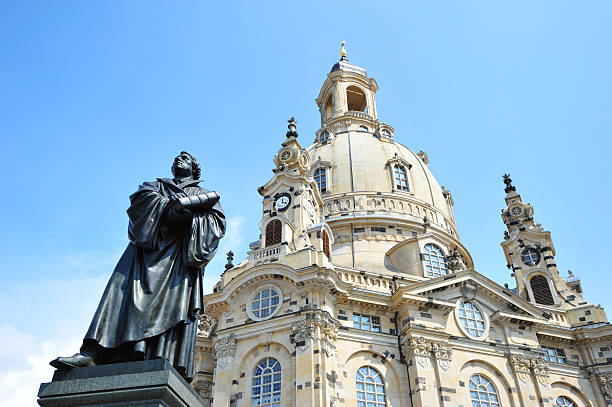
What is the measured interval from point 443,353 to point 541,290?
15.2 m

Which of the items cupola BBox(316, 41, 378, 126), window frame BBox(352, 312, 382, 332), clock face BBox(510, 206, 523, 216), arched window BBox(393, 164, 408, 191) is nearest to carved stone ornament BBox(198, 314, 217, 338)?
window frame BBox(352, 312, 382, 332)

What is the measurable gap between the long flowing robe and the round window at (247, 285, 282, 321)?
846 inches

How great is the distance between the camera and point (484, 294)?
3138 centimetres

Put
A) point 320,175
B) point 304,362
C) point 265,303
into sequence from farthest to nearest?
1. point 320,175
2. point 265,303
3. point 304,362

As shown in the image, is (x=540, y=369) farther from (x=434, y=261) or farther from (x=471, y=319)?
(x=434, y=261)

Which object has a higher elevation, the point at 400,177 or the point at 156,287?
the point at 400,177

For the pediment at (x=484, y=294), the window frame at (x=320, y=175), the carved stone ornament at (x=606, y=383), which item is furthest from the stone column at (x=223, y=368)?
the carved stone ornament at (x=606, y=383)

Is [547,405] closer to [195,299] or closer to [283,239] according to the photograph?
[283,239]

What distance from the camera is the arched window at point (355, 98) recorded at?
6228cm

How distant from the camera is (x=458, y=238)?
155ft

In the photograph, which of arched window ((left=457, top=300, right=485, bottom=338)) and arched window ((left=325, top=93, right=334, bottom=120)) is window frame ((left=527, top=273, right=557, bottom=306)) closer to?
arched window ((left=457, top=300, right=485, bottom=338))

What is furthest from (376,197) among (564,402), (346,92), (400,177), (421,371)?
(346,92)

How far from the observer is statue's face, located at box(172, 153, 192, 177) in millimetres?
7145

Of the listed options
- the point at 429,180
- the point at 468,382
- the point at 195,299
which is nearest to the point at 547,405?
the point at 468,382
